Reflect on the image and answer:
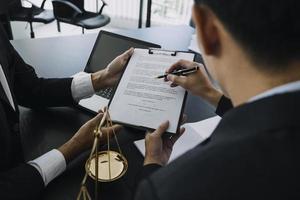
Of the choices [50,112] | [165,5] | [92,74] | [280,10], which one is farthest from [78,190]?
[165,5]

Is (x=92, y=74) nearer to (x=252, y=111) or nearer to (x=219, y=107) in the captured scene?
(x=219, y=107)

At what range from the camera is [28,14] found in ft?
9.39

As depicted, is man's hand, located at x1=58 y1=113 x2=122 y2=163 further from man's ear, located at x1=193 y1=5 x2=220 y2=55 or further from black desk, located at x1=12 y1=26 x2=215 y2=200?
man's ear, located at x1=193 y1=5 x2=220 y2=55

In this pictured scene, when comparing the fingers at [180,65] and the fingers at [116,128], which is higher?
the fingers at [180,65]

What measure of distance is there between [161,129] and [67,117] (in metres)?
0.42

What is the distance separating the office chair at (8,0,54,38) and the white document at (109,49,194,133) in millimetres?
2226

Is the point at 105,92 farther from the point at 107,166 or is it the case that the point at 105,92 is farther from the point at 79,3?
the point at 79,3

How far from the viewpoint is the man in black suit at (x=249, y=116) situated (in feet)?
1.26

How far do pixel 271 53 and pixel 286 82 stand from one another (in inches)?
2.0

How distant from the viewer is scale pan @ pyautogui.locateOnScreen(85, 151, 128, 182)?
77 centimetres

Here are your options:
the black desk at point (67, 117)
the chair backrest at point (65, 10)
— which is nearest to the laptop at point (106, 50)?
the black desk at point (67, 117)

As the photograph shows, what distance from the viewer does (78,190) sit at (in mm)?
797

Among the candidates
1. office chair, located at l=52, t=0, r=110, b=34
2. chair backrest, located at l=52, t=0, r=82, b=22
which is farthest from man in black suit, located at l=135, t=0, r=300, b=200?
chair backrest, located at l=52, t=0, r=82, b=22

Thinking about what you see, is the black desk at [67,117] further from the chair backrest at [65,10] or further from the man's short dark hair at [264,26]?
the chair backrest at [65,10]
